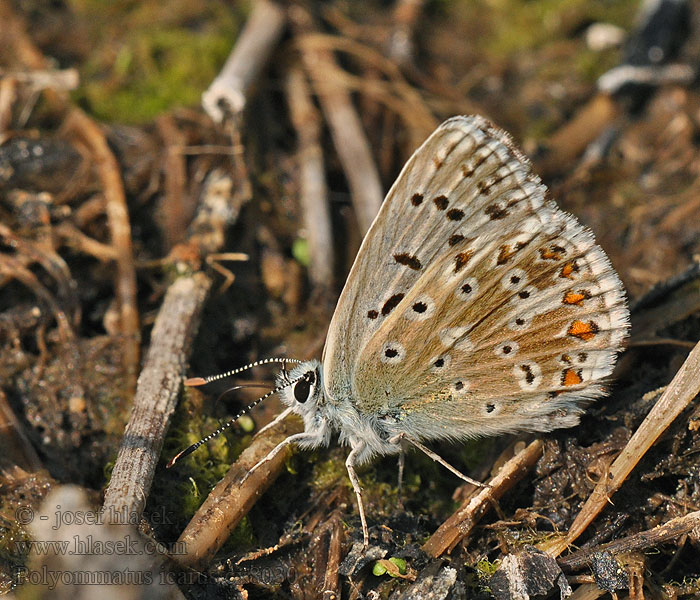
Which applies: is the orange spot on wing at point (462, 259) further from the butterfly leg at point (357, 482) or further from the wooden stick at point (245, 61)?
the wooden stick at point (245, 61)

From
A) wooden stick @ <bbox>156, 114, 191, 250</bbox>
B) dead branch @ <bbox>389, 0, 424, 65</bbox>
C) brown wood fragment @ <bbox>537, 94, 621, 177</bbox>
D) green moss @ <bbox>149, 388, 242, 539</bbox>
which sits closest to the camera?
green moss @ <bbox>149, 388, 242, 539</bbox>

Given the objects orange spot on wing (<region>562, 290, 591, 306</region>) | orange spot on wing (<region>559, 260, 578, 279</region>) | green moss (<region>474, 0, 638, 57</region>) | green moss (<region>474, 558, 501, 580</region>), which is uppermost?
green moss (<region>474, 0, 638, 57</region>)

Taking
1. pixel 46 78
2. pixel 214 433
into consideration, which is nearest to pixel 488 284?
pixel 214 433

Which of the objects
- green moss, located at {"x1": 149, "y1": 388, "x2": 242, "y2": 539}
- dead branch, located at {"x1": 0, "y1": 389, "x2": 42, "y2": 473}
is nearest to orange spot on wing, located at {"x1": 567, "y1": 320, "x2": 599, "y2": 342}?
green moss, located at {"x1": 149, "y1": 388, "x2": 242, "y2": 539}

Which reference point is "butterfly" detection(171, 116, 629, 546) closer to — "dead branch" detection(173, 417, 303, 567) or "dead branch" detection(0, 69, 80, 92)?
"dead branch" detection(173, 417, 303, 567)

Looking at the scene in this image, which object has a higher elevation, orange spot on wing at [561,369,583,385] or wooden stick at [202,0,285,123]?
wooden stick at [202,0,285,123]

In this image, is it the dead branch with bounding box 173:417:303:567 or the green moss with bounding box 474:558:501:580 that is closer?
the dead branch with bounding box 173:417:303:567

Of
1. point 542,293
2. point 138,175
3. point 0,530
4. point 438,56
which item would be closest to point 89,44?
point 138,175

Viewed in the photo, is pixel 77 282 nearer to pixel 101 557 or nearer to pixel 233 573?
pixel 233 573
